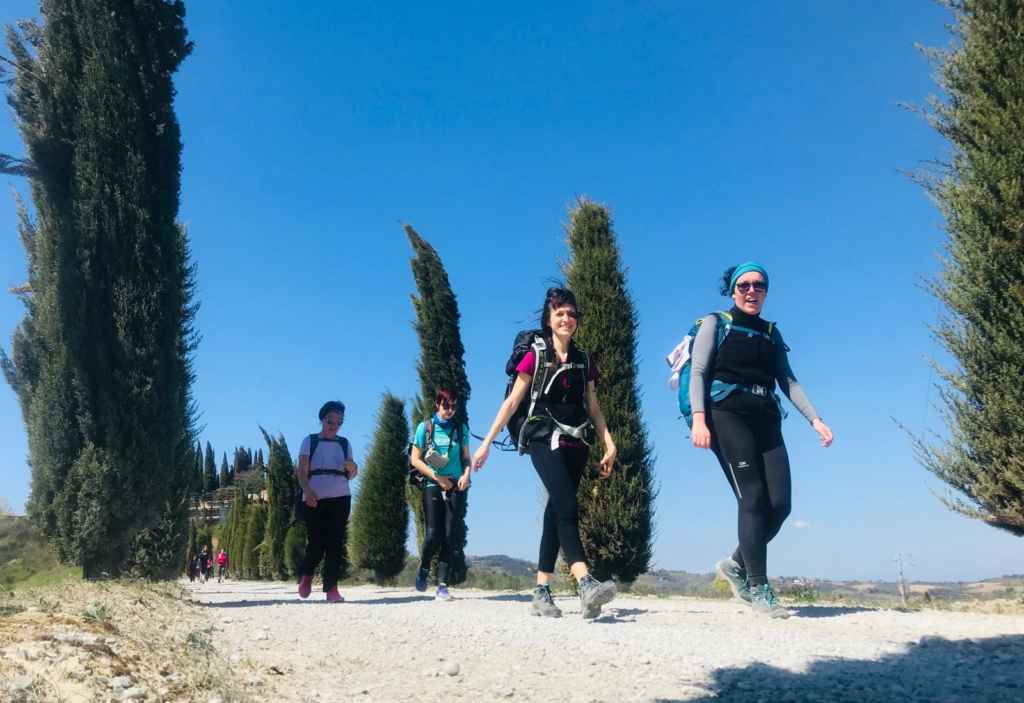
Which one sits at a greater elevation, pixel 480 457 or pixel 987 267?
pixel 987 267

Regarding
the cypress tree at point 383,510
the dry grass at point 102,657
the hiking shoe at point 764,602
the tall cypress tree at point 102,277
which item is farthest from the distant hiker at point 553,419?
the cypress tree at point 383,510

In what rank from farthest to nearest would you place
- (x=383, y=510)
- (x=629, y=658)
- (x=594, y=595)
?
(x=383, y=510)
(x=594, y=595)
(x=629, y=658)

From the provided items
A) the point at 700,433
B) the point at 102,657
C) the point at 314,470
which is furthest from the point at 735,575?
the point at 314,470

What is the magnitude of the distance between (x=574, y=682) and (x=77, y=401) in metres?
5.43

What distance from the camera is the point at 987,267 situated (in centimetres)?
537

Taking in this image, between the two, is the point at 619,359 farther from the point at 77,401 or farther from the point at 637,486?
the point at 77,401

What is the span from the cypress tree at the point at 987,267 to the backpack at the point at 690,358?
1393 millimetres

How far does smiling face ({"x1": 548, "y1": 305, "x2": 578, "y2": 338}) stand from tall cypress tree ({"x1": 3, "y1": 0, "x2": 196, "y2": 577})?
3.92 meters

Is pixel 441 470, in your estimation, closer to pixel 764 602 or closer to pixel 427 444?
pixel 427 444

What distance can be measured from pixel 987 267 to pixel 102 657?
5835 mm

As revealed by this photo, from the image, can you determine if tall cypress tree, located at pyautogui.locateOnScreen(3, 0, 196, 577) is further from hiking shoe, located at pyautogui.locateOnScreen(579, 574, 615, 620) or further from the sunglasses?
the sunglasses

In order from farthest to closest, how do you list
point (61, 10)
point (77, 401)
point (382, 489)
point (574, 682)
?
point (382, 489) < point (61, 10) < point (77, 401) < point (574, 682)

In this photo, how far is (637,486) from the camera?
30.9 ft

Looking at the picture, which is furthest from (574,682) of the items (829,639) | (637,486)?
(637,486)
